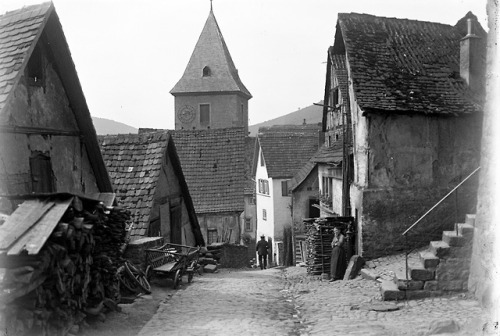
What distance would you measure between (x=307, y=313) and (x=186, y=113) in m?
48.5

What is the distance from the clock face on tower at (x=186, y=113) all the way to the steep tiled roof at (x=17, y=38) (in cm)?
4664

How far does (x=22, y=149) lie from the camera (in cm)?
975

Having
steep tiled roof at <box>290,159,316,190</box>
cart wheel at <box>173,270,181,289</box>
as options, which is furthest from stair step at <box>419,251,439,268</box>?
steep tiled roof at <box>290,159,316,190</box>

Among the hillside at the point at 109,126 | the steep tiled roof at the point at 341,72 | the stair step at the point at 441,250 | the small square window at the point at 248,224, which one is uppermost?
the hillside at the point at 109,126

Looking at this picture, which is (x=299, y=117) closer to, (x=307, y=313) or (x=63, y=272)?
(x=307, y=313)

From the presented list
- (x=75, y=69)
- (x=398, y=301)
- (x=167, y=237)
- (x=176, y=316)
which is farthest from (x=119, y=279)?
(x=167, y=237)

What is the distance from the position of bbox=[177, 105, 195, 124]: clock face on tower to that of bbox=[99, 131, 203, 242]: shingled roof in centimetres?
3975

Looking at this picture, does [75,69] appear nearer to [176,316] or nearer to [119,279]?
[119,279]

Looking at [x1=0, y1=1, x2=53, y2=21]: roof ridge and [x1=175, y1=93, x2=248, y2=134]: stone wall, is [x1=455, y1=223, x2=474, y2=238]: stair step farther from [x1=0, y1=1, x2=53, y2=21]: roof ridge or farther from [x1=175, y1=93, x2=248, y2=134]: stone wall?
[x1=175, y1=93, x2=248, y2=134]: stone wall

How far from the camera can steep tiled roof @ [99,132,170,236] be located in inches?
596

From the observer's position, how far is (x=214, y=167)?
2719 cm

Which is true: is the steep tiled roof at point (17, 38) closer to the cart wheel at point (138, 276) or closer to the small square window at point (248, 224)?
the cart wheel at point (138, 276)

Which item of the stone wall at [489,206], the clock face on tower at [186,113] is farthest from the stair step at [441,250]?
the clock face on tower at [186,113]

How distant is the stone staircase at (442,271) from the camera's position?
1029cm
